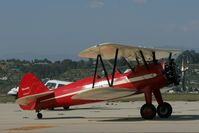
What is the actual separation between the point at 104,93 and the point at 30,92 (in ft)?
13.3

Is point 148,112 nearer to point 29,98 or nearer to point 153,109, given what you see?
point 153,109

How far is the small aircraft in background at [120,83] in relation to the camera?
19953 mm

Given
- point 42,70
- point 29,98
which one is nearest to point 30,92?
point 29,98

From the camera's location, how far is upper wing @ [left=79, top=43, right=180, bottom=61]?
64.8 feet

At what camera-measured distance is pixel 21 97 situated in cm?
2256

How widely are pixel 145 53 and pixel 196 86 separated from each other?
283 feet

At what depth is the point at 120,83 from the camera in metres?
21.0

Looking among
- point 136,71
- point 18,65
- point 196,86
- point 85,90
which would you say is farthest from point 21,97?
point 18,65

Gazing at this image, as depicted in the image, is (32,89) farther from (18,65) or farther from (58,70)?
(18,65)

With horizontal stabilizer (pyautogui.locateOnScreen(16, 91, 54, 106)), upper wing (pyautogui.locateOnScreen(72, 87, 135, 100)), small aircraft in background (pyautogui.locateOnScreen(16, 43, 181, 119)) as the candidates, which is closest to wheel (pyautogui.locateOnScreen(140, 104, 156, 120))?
small aircraft in background (pyautogui.locateOnScreen(16, 43, 181, 119))

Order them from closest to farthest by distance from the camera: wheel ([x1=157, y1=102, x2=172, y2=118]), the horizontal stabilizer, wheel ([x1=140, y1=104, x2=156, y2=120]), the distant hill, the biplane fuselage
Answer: wheel ([x1=140, y1=104, x2=156, y2=120]) < the biplane fuselage < wheel ([x1=157, y1=102, x2=172, y2=118]) < the horizontal stabilizer < the distant hill

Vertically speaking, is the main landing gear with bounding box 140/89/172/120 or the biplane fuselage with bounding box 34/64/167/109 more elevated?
the biplane fuselage with bounding box 34/64/167/109

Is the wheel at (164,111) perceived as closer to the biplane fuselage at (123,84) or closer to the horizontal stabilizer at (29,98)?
the biplane fuselage at (123,84)

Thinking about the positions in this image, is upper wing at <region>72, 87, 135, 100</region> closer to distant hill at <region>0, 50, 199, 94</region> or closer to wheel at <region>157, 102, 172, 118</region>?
wheel at <region>157, 102, 172, 118</region>
